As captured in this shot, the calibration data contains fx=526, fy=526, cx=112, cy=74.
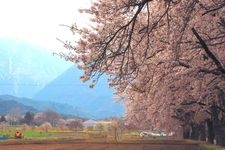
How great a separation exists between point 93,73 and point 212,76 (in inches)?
403

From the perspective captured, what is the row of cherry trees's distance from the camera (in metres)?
12.3

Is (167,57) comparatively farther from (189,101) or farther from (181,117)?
(181,117)

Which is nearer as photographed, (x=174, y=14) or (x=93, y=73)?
(x=93, y=73)

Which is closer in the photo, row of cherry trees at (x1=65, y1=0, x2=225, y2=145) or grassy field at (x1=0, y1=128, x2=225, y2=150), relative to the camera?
row of cherry trees at (x1=65, y1=0, x2=225, y2=145)

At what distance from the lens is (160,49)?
62.4ft

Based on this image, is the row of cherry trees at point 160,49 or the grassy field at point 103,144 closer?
Result: the row of cherry trees at point 160,49

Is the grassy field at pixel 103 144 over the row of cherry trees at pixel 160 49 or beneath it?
beneath

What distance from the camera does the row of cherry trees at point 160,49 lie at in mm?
12281

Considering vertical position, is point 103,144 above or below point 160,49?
below

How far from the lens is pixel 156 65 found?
63.2 ft

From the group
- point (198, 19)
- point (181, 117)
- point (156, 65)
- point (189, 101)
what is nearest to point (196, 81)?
point (156, 65)

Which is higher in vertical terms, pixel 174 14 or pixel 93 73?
pixel 174 14

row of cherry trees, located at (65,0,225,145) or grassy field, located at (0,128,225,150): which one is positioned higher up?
row of cherry trees, located at (65,0,225,145)

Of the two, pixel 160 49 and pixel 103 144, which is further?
pixel 103 144
